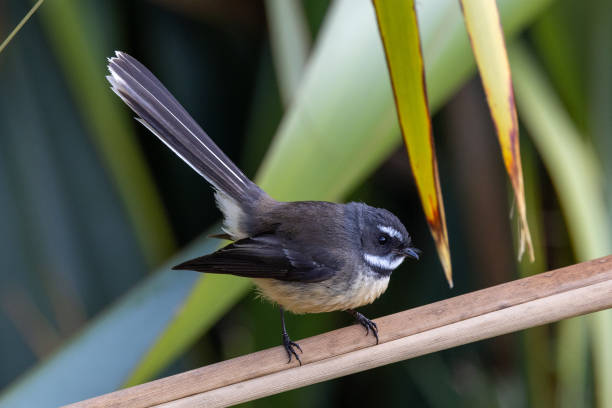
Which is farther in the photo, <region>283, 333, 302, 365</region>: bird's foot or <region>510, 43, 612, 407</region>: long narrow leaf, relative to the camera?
<region>510, 43, 612, 407</region>: long narrow leaf

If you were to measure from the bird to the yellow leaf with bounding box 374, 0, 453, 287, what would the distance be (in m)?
0.60

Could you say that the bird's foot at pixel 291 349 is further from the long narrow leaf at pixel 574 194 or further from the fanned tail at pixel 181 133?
the long narrow leaf at pixel 574 194

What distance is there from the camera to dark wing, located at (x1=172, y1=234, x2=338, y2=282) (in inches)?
74.4

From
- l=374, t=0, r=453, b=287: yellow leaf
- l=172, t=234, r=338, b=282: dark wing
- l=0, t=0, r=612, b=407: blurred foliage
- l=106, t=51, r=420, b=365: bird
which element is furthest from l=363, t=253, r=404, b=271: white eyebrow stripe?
l=374, t=0, r=453, b=287: yellow leaf

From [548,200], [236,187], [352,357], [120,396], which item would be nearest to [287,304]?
[236,187]

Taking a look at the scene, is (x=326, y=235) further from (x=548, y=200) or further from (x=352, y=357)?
(x=548, y=200)

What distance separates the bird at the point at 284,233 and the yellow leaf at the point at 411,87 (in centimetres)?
60

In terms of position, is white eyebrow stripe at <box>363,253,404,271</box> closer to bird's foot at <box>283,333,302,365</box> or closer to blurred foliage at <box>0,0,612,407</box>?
bird's foot at <box>283,333,302,365</box>

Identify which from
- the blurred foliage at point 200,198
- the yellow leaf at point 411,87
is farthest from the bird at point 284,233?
the yellow leaf at point 411,87

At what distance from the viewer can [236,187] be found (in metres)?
2.16

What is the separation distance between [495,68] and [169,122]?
101 centimetres

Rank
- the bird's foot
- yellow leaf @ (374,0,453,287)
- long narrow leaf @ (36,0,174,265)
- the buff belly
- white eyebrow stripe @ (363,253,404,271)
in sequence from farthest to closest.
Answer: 1. long narrow leaf @ (36,0,174,265)
2. white eyebrow stripe @ (363,253,404,271)
3. the buff belly
4. the bird's foot
5. yellow leaf @ (374,0,453,287)

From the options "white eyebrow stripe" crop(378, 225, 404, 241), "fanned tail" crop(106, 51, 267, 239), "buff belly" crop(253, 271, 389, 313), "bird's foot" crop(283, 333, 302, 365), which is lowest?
"bird's foot" crop(283, 333, 302, 365)

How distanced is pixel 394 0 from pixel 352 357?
72cm
